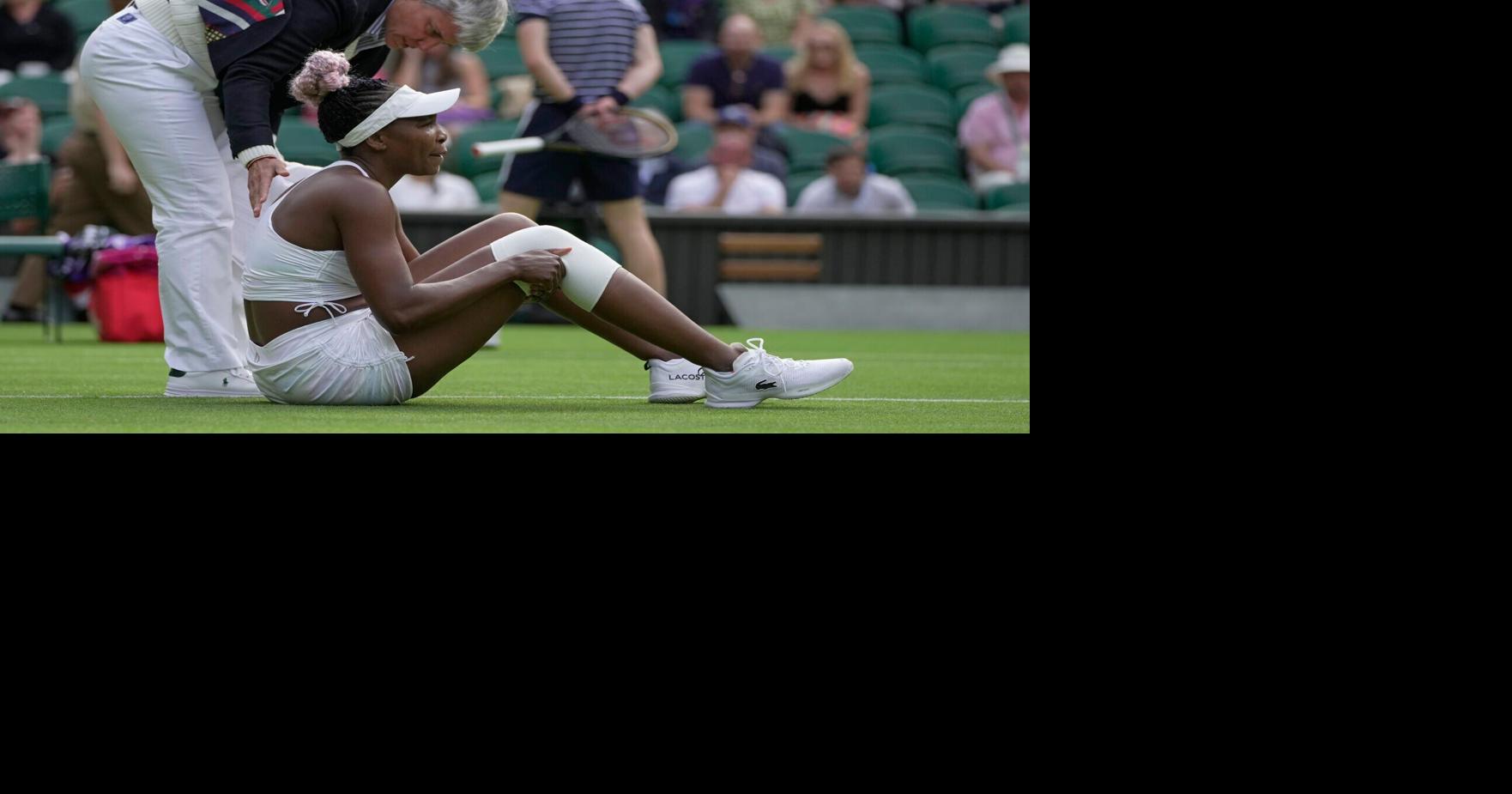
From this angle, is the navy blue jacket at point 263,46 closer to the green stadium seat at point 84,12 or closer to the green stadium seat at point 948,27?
the green stadium seat at point 84,12

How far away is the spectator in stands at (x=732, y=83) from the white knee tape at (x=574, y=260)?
7.62 meters

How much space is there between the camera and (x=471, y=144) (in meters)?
10.6

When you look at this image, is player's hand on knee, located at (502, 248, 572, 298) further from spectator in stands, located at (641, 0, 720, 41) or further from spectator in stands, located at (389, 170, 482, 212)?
spectator in stands, located at (641, 0, 720, 41)

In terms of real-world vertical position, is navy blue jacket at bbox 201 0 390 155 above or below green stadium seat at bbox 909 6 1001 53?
below

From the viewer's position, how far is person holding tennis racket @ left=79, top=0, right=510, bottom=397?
427 cm

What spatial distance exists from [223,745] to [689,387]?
208 centimetres

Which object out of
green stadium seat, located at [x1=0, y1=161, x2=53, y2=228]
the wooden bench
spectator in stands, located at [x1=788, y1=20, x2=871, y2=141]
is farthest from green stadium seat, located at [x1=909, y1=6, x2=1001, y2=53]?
green stadium seat, located at [x1=0, y1=161, x2=53, y2=228]

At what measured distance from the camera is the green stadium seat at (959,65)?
40.6 ft

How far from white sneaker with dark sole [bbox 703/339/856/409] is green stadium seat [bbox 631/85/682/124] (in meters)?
7.41

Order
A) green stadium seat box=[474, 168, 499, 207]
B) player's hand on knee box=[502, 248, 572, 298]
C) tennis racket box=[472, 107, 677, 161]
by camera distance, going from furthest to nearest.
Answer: green stadium seat box=[474, 168, 499, 207] → tennis racket box=[472, 107, 677, 161] → player's hand on knee box=[502, 248, 572, 298]

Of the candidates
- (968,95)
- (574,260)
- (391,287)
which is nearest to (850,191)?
(968,95)

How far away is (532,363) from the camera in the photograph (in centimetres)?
631

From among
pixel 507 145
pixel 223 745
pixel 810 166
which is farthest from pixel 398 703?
pixel 810 166

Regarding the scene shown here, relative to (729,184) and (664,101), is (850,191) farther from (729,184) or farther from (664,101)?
(664,101)
